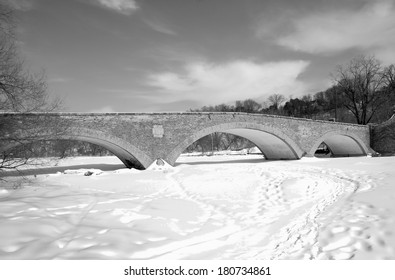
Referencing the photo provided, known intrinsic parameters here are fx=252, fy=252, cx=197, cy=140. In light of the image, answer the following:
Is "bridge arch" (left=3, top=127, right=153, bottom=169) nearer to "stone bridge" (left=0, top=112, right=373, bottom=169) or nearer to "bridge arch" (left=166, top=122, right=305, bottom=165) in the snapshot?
"stone bridge" (left=0, top=112, right=373, bottom=169)

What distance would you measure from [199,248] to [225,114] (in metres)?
14.0

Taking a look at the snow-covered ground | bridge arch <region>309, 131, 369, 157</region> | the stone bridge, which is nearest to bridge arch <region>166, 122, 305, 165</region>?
the stone bridge

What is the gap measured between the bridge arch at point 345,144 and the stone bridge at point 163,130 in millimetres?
3413

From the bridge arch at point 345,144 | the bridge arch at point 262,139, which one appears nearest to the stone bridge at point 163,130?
the bridge arch at point 262,139

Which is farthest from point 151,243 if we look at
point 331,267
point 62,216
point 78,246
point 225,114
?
point 225,114

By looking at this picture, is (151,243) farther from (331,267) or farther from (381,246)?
(381,246)

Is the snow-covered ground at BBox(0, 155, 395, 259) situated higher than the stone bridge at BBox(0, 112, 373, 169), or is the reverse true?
the stone bridge at BBox(0, 112, 373, 169)

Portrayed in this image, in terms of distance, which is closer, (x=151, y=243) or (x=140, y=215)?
(x=151, y=243)

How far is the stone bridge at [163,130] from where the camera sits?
12703 millimetres

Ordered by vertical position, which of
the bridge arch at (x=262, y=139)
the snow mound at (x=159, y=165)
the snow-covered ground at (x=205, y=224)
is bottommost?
the snow-covered ground at (x=205, y=224)

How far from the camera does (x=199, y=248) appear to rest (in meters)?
3.60

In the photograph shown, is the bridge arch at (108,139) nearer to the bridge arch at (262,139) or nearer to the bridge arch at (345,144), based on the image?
the bridge arch at (262,139)

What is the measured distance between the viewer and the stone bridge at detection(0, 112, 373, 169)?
1270 cm

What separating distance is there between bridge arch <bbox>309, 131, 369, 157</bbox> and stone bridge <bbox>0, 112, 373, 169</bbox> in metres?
3.41
